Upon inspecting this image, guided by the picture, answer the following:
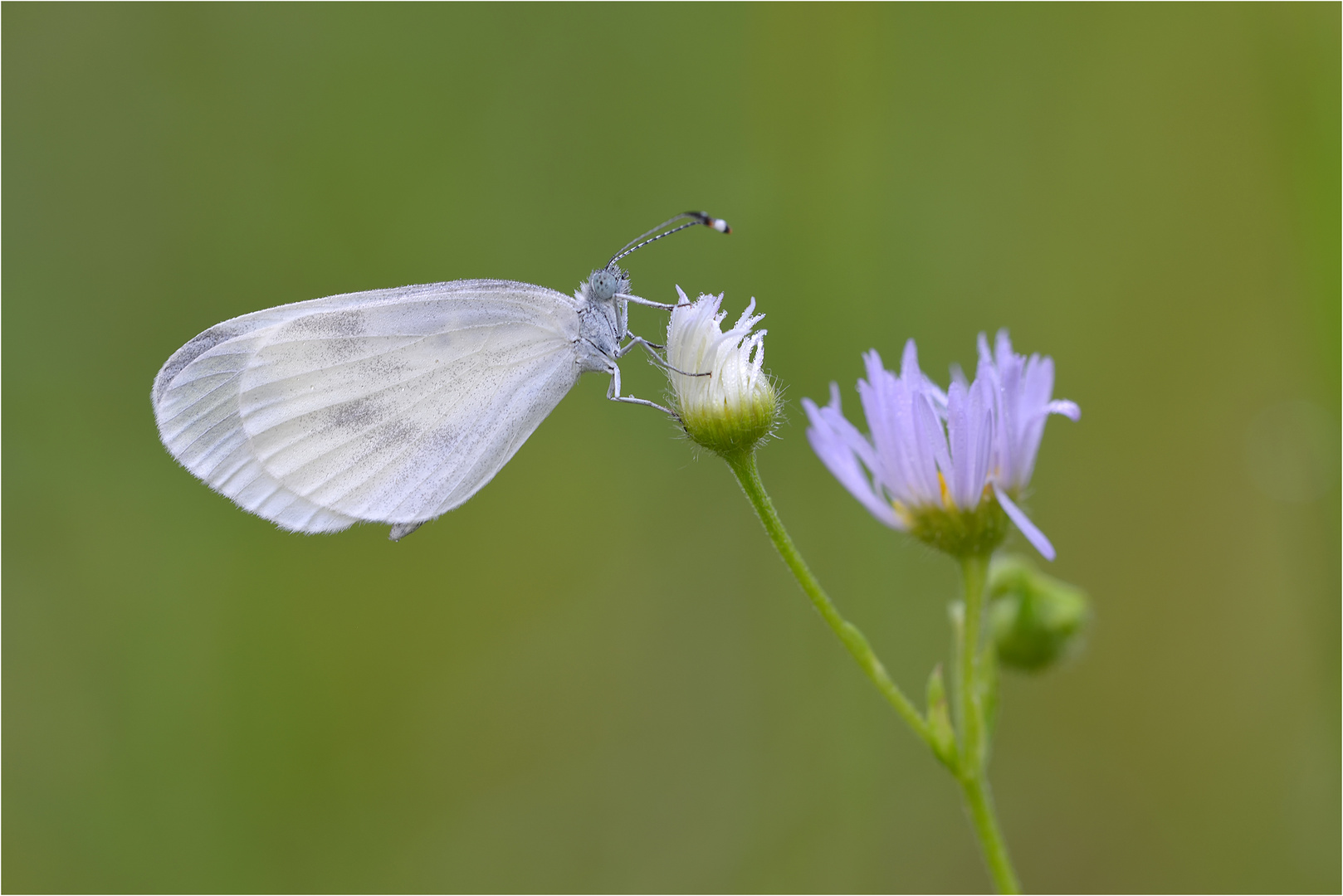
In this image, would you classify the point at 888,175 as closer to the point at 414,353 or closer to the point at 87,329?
the point at 414,353

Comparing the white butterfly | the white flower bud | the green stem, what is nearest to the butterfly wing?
the white butterfly

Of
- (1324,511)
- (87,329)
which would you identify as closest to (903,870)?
(1324,511)

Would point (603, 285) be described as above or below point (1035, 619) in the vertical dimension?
above

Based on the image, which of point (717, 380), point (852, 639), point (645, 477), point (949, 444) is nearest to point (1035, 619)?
point (949, 444)

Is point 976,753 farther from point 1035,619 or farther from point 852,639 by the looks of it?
point 1035,619

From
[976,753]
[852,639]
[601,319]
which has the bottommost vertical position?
[976,753]

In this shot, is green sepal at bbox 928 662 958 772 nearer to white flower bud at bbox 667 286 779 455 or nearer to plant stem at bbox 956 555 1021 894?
plant stem at bbox 956 555 1021 894
